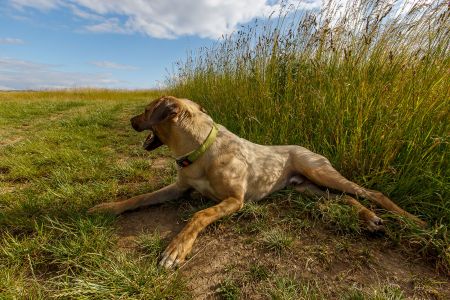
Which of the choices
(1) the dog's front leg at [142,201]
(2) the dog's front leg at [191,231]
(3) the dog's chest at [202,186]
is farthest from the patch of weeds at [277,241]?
(1) the dog's front leg at [142,201]

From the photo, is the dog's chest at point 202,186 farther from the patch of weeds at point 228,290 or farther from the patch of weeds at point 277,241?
the patch of weeds at point 228,290

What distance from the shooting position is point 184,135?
9.14ft

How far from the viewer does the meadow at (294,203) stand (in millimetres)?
1824

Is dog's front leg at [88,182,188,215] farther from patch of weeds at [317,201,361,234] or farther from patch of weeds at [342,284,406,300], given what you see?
patch of weeds at [342,284,406,300]

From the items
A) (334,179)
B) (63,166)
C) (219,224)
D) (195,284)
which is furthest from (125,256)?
(63,166)

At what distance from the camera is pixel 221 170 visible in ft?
8.80

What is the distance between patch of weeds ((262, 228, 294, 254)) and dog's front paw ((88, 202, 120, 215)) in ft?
4.17

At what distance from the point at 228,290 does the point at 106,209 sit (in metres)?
1.37

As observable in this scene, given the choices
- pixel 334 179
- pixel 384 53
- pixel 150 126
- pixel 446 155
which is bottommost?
pixel 334 179

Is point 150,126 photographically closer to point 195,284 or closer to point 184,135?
point 184,135

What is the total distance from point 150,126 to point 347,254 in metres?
1.77

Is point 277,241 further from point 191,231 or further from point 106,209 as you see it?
point 106,209

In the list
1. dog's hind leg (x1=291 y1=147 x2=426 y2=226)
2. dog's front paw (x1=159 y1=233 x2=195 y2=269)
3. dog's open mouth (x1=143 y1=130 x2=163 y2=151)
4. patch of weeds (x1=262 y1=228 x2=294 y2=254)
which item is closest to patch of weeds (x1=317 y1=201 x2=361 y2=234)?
dog's hind leg (x1=291 y1=147 x2=426 y2=226)

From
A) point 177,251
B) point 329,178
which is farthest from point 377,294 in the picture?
point 329,178
